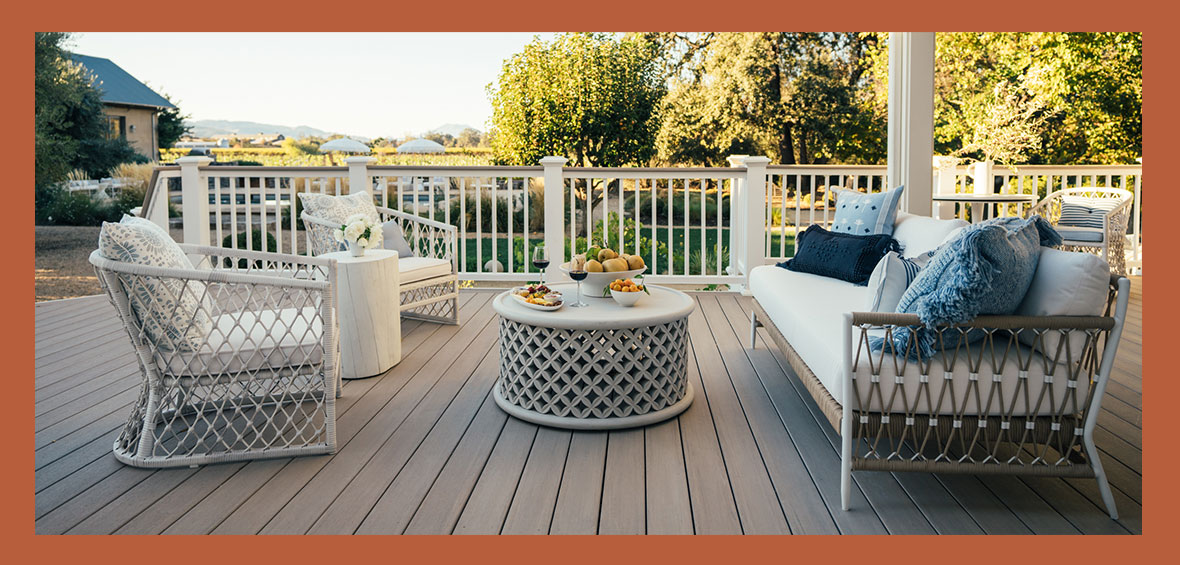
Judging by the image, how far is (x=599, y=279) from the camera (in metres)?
3.36

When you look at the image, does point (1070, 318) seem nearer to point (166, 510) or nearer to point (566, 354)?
point (566, 354)

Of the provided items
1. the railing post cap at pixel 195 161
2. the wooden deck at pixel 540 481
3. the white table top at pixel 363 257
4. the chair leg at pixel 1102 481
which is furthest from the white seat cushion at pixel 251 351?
the railing post cap at pixel 195 161

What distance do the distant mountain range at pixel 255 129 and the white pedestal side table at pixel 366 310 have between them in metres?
10.2

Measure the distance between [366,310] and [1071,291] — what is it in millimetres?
2914

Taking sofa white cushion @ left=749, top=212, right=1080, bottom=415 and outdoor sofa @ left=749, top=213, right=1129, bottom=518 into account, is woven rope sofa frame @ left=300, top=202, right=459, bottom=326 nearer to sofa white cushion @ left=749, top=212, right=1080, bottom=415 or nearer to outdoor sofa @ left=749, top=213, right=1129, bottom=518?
sofa white cushion @ left=749, top=212, right=1080, bottom=415

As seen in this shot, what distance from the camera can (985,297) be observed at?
7.21 feet

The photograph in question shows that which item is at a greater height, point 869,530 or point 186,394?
point 186,394

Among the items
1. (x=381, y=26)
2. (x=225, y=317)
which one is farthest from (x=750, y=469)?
(x=381, y=26)

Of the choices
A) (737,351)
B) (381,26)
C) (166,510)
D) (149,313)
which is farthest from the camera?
(737,351)

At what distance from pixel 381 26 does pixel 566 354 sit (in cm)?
165

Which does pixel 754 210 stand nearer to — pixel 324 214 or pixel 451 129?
pixel 324 214

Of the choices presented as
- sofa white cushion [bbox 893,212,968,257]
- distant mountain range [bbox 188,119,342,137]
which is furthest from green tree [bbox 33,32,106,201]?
sofa white cushion [bbox 893,212,968,257]

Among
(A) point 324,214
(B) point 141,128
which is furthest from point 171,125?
(A) point 324,214

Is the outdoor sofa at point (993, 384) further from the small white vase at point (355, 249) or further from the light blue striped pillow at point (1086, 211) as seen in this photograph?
the light blue striped pillow at point (1086, 211)
